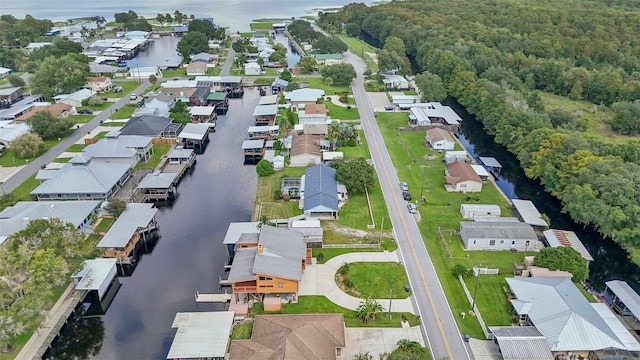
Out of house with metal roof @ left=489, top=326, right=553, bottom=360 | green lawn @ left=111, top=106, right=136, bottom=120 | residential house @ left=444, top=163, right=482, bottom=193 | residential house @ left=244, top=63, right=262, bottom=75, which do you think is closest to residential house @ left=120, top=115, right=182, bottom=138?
green lawn @ left=111, top=106, right=136, bottom=120

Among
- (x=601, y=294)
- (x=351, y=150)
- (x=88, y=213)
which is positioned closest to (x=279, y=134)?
(x=351, y=150)

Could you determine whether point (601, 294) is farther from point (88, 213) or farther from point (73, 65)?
point (73, 65)

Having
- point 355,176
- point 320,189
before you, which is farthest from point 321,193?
point 355,176

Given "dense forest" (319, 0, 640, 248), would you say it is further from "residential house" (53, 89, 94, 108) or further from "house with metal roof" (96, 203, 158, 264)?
"residential house" (53, 89, 94, 108)

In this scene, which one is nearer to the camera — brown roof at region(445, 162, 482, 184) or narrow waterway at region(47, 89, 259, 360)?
narrow waterway at region(47, 89, 259, 360)

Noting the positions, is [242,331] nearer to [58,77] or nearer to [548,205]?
[548,205]
